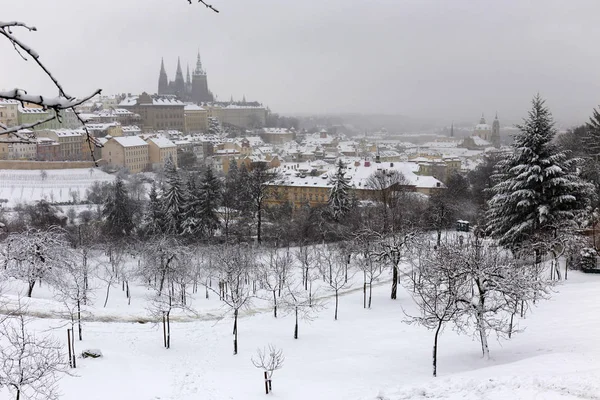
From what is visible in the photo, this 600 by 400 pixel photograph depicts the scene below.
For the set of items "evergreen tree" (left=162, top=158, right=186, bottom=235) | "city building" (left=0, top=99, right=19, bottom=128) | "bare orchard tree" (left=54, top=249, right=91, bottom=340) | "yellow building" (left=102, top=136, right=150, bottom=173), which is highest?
"city building" (left=0, top=99, right=19, bottom=128)

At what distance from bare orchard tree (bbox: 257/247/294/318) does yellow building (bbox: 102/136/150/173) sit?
48754mm

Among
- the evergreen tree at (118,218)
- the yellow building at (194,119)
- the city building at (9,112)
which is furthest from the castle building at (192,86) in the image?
the evergreen tree at (118,218)

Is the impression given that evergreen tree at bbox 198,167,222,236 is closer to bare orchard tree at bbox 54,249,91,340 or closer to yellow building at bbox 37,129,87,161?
bare orchard tree at bbox 54,249,91,340

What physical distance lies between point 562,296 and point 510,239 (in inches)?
242

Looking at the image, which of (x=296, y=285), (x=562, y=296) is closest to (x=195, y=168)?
(x=296, y=285)

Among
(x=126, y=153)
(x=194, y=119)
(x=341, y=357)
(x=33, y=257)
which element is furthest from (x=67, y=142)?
(x=341, y=357)

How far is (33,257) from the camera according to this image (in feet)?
80.7

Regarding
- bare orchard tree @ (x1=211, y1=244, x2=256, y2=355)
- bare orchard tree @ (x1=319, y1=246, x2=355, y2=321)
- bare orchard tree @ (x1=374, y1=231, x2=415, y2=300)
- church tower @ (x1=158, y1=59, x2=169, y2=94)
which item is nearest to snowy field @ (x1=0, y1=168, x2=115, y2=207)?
bare orchard tree @ (x1=211, y1=244, x2=256, y2=355)

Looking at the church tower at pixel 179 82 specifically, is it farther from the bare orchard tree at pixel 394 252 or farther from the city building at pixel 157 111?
the bare orchard tree at pixel 394 252

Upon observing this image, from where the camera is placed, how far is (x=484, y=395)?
11.1m

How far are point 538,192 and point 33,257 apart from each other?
24.9 metres

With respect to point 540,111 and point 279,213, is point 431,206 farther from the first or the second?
point 540,111

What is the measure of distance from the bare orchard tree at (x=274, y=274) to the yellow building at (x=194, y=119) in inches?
3940

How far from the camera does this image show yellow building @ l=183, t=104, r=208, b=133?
5153 inches
